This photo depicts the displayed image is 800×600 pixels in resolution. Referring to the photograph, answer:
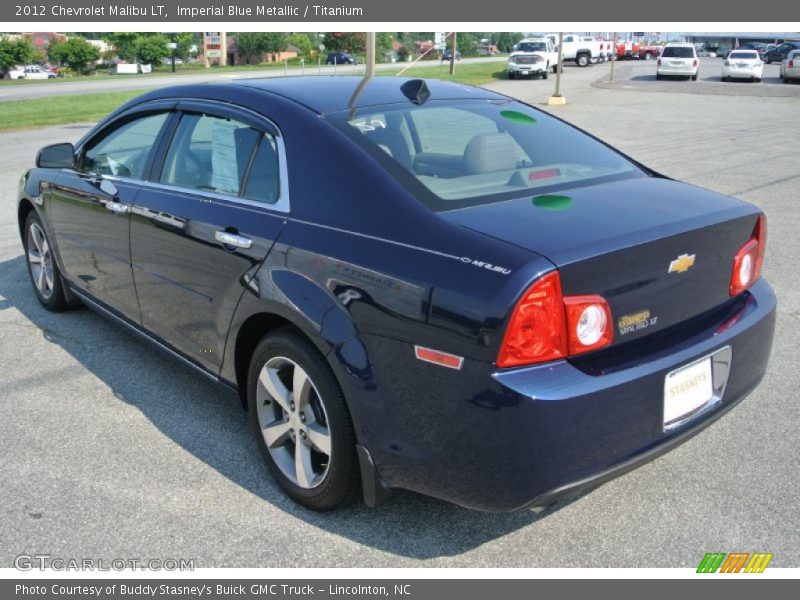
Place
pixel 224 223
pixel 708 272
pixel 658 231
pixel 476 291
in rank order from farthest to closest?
pixel 224 223 < pixel 708 272 < pixel 658 231 < pixel 476 291

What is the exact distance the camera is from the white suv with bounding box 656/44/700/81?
1507 inches

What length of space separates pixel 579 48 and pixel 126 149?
50920 millimetres

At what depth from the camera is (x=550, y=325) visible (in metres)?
2.48

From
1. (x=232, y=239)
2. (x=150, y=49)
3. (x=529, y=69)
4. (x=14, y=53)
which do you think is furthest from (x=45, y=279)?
(x=150, y=49)

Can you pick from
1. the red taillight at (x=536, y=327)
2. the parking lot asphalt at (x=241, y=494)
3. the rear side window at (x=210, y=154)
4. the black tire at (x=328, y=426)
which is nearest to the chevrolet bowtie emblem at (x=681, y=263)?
the red taillight at (x=536, y=327)

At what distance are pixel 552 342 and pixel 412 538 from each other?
103 cm

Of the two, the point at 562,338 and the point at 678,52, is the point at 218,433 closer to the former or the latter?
the point at 562,338

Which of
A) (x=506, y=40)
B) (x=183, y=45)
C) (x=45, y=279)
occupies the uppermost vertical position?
(x=506, y=40)

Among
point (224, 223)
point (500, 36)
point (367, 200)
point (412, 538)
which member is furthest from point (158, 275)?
point (500, 36)

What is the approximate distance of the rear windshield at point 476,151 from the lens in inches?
121

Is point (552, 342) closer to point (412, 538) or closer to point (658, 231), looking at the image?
point (658, 231)

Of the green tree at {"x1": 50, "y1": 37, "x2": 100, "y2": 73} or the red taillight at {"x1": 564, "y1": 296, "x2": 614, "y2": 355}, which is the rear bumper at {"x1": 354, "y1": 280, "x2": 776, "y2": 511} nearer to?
the red taillight at {"x1": 564, "y1": 296, "x2": 614, "y2": 355}

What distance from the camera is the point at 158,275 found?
12.8 ft

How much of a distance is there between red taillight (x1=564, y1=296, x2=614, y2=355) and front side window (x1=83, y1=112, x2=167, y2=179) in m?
2.49
